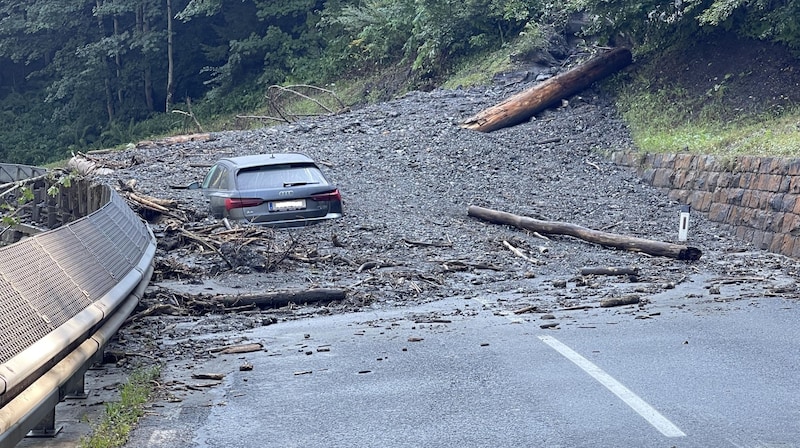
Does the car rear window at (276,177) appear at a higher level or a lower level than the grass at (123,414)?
higher

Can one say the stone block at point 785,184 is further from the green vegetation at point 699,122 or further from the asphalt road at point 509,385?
the asphalt road at point 509,385

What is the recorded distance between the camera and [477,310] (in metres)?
11.2

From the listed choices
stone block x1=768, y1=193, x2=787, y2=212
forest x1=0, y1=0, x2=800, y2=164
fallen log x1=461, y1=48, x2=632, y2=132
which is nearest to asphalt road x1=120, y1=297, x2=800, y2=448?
stone block x1=768, y1=193, x2=787, y2=212

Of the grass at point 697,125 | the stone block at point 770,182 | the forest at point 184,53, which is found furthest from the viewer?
the forest at point 184,53

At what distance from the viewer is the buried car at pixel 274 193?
16.0 meters

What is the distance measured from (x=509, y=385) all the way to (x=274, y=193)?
937cm

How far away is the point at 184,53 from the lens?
5319 centimetres

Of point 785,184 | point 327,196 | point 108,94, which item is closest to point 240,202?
point 327,196

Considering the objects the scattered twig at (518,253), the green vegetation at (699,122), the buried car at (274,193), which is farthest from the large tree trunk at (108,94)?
the scattered twig at (518,253)

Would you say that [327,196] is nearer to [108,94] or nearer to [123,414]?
[123,414]

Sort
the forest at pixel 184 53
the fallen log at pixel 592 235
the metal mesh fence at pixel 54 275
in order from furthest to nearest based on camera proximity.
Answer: the forest at pixel 184 53 → the fallen log at pixel 592 235 → the metal mesh fence at pixel 54 275

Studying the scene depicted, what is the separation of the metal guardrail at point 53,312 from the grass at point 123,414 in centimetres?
29

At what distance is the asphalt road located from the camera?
6.14 meters

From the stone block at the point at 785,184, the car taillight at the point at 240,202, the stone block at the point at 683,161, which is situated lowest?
the car taillight at the point at 240,202
